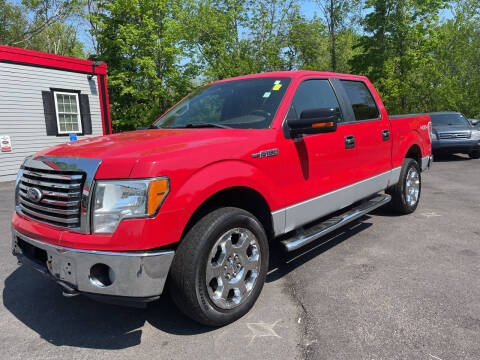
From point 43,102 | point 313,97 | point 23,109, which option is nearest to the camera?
point 313,97

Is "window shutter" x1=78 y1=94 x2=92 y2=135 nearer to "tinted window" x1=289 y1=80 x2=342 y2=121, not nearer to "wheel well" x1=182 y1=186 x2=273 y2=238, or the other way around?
"tinted window" x1=289 y1=80 x2=342 y2=121

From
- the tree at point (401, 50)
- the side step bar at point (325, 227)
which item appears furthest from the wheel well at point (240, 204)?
the tree at point (401, 50)

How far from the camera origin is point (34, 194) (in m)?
2.46

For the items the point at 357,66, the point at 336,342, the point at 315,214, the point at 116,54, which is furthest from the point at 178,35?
the point at 336,342

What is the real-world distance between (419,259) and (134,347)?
9.89 feet

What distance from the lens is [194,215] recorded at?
8.34 ft

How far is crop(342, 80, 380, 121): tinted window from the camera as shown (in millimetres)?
4219

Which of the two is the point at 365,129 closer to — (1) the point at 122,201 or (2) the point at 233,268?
(2) the point at 233,268

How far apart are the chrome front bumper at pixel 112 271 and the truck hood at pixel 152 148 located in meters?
0.50

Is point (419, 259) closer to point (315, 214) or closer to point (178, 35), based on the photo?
point (315, 214)

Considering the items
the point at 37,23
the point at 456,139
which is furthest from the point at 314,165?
the point at 37,23

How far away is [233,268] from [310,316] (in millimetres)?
713

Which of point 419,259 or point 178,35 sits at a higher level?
point 178,35

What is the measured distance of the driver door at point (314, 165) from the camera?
3.14m
